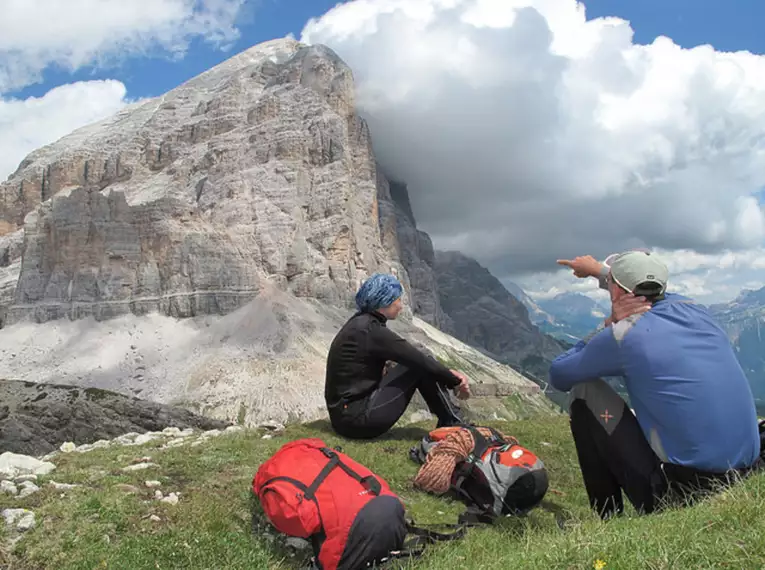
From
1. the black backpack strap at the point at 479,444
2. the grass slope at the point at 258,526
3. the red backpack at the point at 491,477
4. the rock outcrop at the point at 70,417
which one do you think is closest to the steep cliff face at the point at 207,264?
the rock outcrop at the point at 70,417

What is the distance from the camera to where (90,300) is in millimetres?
145125

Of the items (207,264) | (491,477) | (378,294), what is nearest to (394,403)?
(378,294)

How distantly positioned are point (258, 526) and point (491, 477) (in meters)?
2.95

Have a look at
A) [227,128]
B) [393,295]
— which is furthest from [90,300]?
[393,295]

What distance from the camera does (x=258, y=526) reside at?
6469mm

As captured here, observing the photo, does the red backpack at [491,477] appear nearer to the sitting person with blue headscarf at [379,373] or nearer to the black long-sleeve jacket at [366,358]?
the black long-sleeve jacket at [366,358]

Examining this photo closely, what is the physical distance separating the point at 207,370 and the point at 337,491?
432 ft

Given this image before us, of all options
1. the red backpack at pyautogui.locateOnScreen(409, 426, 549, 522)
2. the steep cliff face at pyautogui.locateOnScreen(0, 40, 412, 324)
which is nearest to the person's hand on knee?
the red backpack at pyautogui.locateOnScreen(409, 426, 549, 522)

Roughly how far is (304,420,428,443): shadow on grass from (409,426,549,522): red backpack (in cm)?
248

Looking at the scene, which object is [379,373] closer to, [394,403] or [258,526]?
[394,403]

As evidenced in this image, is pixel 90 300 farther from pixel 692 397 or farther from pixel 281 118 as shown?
pixel 692 397

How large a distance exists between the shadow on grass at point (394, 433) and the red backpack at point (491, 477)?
248 centimetres

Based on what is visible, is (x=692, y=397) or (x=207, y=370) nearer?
(x=692, y=397)

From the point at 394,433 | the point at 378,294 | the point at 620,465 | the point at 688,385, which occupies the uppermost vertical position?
the point at 378,294
